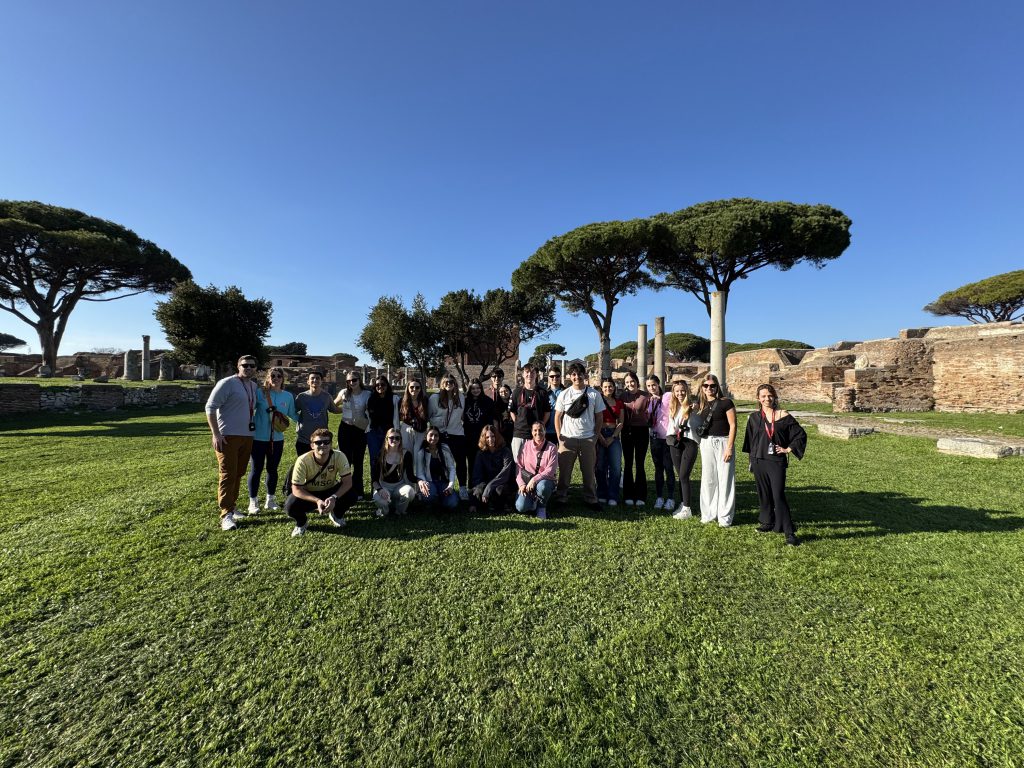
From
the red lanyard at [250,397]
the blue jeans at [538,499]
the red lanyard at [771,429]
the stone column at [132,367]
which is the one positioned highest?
the stone column at [132,367]

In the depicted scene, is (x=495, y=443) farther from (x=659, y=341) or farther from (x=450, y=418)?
(x=659, y=341)

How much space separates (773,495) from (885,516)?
1.58m

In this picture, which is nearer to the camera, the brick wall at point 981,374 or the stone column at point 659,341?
the brick wall at point 981,374

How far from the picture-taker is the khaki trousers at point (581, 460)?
4738mm

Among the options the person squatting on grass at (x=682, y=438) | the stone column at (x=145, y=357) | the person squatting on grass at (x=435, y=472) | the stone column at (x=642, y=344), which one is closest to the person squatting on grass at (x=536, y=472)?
the person squatting on grass at (x=435, y=472)

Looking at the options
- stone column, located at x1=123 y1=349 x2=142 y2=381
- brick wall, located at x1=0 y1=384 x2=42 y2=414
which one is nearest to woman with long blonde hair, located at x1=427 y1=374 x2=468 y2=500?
brick wall, located at x1=0 y1=384 x2=42 y2=414

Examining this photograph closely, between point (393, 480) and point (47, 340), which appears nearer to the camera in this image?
point (393, 480)

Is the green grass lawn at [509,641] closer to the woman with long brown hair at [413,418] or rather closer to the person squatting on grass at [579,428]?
the person squatting on grass at [579,428]

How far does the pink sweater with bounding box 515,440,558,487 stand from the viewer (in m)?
4.56

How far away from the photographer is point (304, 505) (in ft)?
13.1

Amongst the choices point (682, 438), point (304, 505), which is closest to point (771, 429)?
point (682, 438)

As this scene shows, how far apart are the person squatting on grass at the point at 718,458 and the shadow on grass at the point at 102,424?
11662mm

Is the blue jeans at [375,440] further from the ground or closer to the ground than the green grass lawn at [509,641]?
further from the ground

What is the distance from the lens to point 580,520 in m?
4.39
